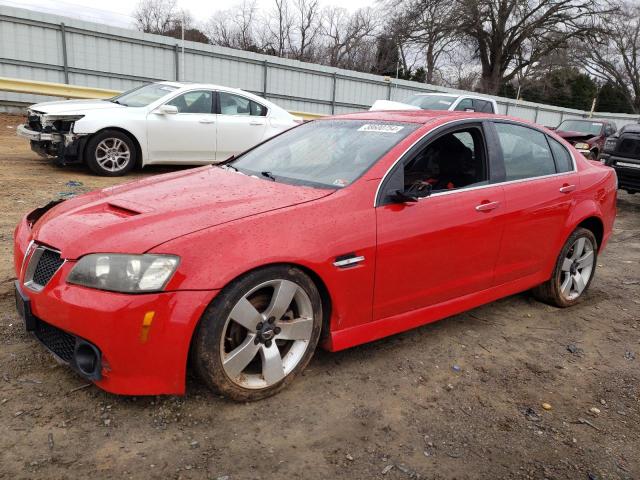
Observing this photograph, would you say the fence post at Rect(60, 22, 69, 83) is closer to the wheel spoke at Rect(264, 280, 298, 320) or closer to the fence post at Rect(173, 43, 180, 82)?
the fence post at Rect(173, 43, 180, 82)

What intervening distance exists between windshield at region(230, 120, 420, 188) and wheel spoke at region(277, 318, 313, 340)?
0.80 metres

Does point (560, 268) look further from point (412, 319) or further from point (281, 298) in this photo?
point (281, 298)

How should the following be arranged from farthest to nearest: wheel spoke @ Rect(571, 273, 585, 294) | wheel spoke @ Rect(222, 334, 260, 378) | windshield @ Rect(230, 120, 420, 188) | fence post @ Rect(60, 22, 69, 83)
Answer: fence post @ Rect(60, 22, 69, 83) → wheel spoke @ Rect(571, 273, 585, 294) → windshield @ Rect(230, 120, 420, 188) → wheel spoke @ Rect(222, 334, 260, 378)

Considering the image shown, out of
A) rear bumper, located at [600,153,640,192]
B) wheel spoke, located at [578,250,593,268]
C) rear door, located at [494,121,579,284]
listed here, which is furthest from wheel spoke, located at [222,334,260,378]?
rear bumper, located at [600,153,640,192]

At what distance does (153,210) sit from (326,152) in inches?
48.6

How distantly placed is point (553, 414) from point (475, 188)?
1438mm

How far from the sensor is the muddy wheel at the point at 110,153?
311 inches

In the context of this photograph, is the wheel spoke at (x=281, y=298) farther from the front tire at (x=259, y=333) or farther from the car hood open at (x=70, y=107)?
the car hood open at (x=70, y=107)

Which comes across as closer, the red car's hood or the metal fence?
the red car's hood

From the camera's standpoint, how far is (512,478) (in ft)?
7.62

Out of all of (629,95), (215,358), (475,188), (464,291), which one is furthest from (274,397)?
(629,95)

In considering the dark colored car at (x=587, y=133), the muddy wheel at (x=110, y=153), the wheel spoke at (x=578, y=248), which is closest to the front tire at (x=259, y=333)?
the wheel spoke at (x=578, y=248)

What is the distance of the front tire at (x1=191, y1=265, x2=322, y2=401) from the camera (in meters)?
2.47

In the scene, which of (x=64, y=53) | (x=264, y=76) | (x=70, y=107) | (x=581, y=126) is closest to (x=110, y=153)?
(x=70, y=107)
